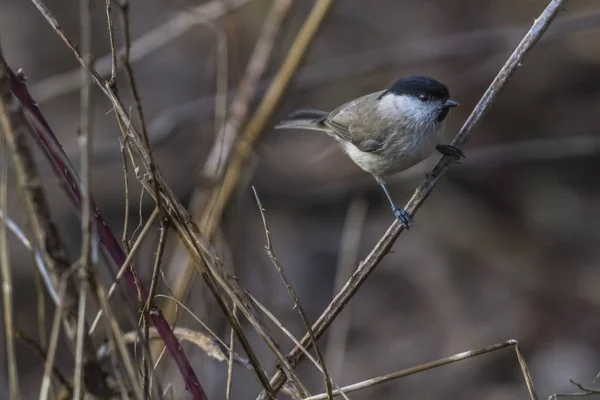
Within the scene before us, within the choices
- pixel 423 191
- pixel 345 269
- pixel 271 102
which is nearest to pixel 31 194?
pixel 423 191

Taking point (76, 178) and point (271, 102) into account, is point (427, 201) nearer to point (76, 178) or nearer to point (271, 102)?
point (271, 102)

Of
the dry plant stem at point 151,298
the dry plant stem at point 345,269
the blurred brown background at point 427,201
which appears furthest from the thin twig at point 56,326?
the blurred brown background at point 427,201

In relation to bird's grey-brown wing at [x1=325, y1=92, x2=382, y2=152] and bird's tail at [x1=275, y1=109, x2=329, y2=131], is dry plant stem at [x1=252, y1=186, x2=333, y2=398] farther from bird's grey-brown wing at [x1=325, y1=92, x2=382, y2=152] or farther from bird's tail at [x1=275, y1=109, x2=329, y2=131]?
bird's tail at [x1=275, y1=109, x2=329, y2=131]

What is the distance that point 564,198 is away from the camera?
22.2ft

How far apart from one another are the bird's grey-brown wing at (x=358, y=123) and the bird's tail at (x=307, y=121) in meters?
0.06

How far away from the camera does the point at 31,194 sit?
1293 millimetres

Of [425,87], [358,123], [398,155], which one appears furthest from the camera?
[358,123]

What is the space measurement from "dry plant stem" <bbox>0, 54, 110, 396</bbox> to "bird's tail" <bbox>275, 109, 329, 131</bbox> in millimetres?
2556

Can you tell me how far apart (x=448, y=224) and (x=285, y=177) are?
167 centimetres

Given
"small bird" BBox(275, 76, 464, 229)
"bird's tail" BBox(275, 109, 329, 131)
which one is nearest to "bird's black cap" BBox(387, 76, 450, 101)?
"small bird" BBox(275, 76, 464, 229)

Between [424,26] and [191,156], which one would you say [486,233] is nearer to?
[424,26]

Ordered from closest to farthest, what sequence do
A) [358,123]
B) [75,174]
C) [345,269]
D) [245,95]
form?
[75,174], [245,95], [358,123], [345,269]

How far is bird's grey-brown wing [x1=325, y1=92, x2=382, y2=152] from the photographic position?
341 cm

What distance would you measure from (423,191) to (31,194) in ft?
4.37
